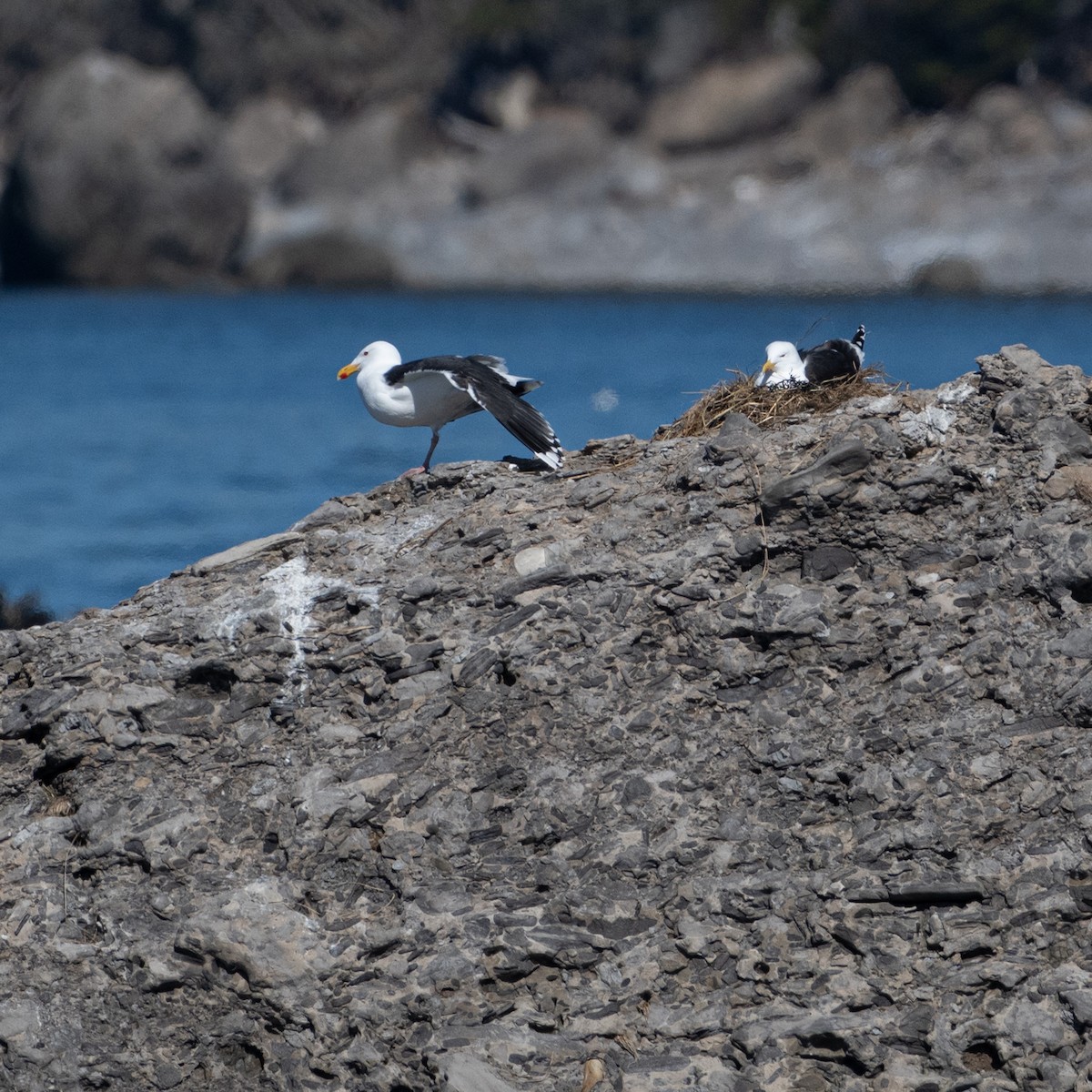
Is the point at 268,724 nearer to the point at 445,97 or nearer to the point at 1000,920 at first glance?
the point at 1000,920

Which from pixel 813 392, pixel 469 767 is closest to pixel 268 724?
pixel 469 767

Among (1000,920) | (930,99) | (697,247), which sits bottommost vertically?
(1000,920)

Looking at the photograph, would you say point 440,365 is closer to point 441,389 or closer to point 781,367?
point 441,389

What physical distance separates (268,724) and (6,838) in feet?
2.35

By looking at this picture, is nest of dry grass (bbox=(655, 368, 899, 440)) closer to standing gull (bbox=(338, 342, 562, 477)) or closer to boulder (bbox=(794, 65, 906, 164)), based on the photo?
standing gull (bbox=(338, 342, 562, 477))

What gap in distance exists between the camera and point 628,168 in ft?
168

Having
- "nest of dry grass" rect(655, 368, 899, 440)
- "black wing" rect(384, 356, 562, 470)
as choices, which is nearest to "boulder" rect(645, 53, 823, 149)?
"black wing" rect(384, 356, 562, 470)

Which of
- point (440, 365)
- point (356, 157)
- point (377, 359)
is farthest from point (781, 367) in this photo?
point (356, 157)

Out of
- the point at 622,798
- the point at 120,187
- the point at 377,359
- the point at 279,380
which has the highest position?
the point at 120,187

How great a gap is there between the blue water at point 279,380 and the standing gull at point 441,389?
797 centimetres

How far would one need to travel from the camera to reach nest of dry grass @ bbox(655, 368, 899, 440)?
190 inches

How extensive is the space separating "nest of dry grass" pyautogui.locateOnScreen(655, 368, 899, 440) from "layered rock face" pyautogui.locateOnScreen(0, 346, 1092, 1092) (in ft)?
0.78

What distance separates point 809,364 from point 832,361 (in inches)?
3.7

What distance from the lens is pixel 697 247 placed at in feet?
154
